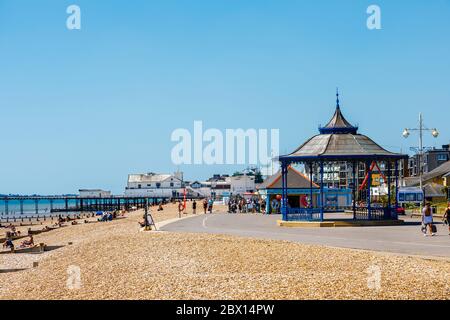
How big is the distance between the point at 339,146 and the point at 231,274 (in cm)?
1794

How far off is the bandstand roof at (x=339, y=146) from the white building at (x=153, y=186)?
147818mm

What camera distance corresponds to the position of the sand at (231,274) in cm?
1321

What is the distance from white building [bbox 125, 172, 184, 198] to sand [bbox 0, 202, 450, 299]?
16021 cm

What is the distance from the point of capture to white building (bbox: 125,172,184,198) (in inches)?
7179

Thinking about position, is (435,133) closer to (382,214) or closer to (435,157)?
(382,214)

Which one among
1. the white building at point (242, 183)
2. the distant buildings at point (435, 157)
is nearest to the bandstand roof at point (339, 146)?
the distant buildings at point (435, 157)

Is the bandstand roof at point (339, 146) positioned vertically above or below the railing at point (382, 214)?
above

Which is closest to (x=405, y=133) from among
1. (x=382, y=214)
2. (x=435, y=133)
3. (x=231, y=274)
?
(x=435, y=133)

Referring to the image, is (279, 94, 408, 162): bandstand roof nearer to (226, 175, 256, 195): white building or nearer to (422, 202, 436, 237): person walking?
(422, 202, 436, 237): person walking

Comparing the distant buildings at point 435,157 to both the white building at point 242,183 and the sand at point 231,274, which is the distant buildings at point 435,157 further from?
the sand at point 231,274

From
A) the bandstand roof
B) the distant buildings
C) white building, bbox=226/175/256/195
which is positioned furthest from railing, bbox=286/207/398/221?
white building, bbox=226/175/256/195

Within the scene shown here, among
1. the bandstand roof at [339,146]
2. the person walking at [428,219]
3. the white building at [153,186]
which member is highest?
the bandstand roof at [339,146]
